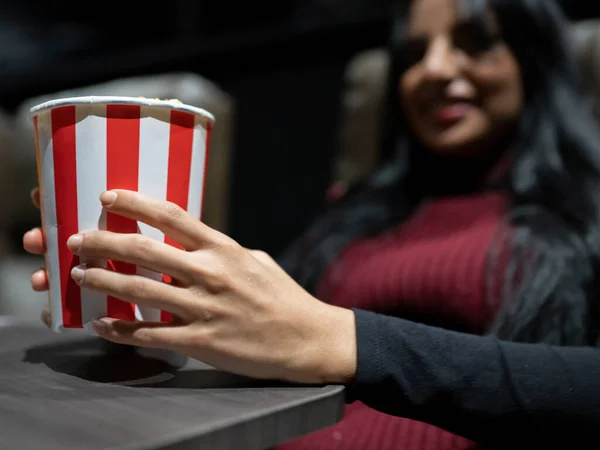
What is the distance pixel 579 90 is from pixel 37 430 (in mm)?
1109

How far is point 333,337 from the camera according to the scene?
476 millimetres

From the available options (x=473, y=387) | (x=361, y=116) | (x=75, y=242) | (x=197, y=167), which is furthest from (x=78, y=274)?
(x=361, y=116)

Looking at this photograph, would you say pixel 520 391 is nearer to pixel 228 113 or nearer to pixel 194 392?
pixel 194 392

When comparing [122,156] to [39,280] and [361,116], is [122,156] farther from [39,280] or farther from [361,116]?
A: [361,116]

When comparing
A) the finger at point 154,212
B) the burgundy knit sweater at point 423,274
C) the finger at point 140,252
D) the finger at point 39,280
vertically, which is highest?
the finger at point 154,212

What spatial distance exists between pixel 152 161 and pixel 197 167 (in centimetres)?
5

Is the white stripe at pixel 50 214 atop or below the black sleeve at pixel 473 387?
atop

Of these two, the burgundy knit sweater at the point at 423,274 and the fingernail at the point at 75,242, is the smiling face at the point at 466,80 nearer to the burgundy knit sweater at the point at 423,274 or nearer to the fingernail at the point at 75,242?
the burgundy knit sweater at the point at 423,274

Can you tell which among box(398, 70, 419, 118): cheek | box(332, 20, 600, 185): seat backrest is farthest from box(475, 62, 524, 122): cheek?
box(332, 20, 600, 185): seat backrest

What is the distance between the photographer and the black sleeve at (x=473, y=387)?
0.48 meters

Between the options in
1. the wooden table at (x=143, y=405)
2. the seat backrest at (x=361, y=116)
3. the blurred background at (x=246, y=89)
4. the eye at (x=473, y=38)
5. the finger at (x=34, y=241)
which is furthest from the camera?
the blurred background at (x=246, y=89)

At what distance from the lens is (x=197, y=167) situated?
0.50 metres

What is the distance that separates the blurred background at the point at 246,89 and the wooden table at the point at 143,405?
1230 mm

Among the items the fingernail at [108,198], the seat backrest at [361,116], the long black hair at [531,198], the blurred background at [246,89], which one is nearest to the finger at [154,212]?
the fingernail at [108,198]
